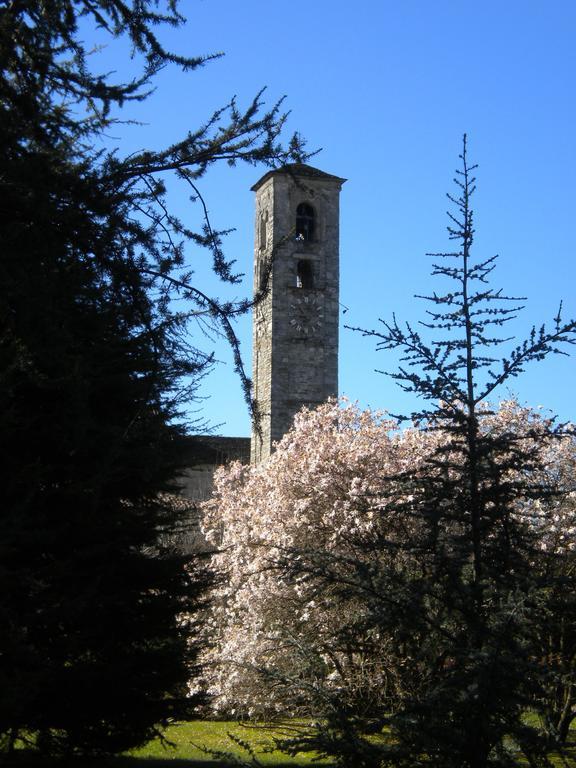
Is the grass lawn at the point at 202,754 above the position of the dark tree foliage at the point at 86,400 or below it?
below

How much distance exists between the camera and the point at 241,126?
21.6 feet

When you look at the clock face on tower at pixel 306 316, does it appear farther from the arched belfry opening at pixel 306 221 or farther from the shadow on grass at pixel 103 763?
the shadow on grass at pixel 103 763

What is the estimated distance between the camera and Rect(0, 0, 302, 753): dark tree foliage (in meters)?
6.25

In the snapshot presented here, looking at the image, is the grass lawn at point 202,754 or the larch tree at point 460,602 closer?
the larch tree at point 460,602

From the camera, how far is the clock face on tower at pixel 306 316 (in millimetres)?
38031

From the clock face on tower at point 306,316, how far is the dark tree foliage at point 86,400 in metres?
29.2

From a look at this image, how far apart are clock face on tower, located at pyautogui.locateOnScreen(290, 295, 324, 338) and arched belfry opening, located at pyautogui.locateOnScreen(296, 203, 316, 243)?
2760 mm

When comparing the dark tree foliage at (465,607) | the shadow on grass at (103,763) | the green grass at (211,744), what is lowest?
the green grass at (211,744)

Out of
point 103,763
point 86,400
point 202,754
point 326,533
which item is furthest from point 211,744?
point 86,400

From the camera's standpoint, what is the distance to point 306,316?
38.3 metres

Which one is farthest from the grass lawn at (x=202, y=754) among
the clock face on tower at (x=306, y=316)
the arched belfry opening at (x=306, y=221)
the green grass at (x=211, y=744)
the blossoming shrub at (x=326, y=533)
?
the arched belfry opening at (x=306, y=221)

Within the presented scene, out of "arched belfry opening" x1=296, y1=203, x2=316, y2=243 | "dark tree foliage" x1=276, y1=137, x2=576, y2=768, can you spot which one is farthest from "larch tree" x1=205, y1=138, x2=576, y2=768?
"arched belfry opening" x1=296, y1=203, x2=316, y2=243

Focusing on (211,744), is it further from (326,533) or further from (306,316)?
(306,316)

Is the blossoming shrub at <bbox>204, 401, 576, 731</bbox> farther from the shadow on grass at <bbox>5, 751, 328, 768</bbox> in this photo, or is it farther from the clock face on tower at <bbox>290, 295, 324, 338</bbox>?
the clock face on tower at <bbox>290, 295, 324, 338</bbox>
